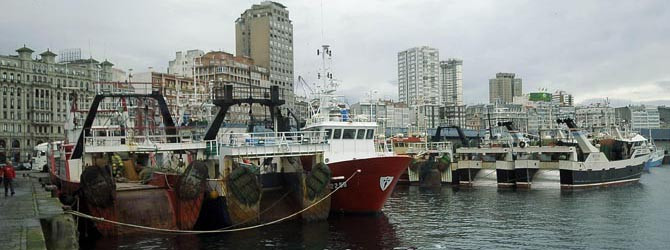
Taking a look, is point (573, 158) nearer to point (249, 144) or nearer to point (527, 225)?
point (527, 225)

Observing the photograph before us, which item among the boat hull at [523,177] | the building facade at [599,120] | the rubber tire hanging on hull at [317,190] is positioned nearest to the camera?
the rubber tire hanging on hull at [317,190]

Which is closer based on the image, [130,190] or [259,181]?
[130,190]

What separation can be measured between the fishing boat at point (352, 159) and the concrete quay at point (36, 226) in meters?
16.5

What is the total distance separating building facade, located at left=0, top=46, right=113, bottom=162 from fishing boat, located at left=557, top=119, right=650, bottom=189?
262ft

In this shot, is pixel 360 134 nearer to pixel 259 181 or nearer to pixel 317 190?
pixel 317 190

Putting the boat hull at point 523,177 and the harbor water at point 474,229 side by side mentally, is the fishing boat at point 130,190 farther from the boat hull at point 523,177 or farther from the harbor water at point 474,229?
the boat hull at point 523,177

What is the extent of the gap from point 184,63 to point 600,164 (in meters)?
96.4

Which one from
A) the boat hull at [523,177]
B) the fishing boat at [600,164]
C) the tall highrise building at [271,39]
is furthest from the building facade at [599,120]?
the tall highrise building at [271,39]

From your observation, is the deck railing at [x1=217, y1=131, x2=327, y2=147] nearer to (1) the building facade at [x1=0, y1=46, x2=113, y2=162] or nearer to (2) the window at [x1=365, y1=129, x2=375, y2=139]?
(2) the window at [x1=365, y1=129, x2=375, y2=139]

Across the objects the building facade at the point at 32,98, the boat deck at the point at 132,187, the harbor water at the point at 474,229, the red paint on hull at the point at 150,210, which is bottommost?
the harbor water at the point at 474,229

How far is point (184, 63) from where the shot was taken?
135750mm

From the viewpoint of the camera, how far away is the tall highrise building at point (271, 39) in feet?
495

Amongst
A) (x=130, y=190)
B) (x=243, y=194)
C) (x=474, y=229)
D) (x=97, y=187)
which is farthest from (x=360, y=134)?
(x=97, y=187)

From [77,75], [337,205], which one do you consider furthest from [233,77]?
[337,205]
